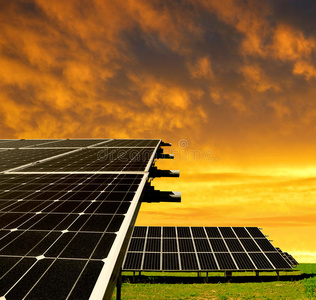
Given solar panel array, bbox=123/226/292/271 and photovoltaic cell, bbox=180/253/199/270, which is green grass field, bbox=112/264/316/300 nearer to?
solar panel array, bbox=123/226/292/271

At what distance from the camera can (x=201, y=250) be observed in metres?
20.6

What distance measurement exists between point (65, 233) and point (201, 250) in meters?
19.1

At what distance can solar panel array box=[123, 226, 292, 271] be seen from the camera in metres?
18.6

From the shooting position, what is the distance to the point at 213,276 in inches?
880

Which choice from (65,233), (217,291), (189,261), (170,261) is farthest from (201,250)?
(65,233)

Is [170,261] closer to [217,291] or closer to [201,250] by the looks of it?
[201,250]

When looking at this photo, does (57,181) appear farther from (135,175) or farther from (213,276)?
(213,276)

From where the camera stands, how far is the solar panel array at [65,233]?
2.89 metres

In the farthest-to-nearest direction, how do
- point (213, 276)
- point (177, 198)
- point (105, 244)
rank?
point (213, 276), point (177, 198), point (105, 244)

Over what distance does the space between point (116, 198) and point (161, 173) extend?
7881 millimetres

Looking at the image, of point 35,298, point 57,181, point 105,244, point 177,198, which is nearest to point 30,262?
point 35,298

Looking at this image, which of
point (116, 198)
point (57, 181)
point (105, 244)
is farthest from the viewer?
point (57, 181)

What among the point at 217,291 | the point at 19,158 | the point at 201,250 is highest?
the point at 19,158

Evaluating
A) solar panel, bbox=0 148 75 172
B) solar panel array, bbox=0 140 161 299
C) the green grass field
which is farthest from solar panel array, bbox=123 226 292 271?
solar panel array, bbox=0 140 161 299
